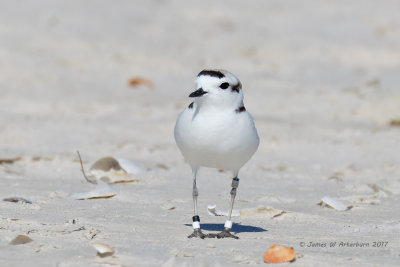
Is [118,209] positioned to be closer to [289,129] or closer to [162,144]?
[162,144]

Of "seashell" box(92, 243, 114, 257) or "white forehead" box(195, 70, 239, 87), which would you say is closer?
"seashell" box(92, 243, 114, 257)

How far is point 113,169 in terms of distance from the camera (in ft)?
21.2

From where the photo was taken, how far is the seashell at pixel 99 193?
5.47 m

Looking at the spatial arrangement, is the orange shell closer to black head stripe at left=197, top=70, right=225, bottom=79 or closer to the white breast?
the white breast

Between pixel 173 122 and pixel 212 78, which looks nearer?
pixel 212 78

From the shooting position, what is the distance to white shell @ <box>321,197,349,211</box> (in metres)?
5.54

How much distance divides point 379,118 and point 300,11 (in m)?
6.15

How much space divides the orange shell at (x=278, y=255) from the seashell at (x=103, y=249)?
69 cm

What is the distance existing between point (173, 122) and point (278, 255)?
523 centimetres

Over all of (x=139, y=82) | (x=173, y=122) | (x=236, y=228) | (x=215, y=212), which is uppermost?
(x=139, y=82)

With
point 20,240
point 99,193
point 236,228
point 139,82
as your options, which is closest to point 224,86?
point 236,228

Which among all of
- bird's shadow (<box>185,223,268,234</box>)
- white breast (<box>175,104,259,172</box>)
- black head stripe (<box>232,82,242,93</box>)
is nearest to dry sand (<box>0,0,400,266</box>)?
bird's shadow (<box>185,223,268,234</box>)

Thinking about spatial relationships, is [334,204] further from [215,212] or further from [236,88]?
[236,88]

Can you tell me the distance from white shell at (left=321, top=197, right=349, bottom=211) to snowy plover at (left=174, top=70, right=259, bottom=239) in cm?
121
